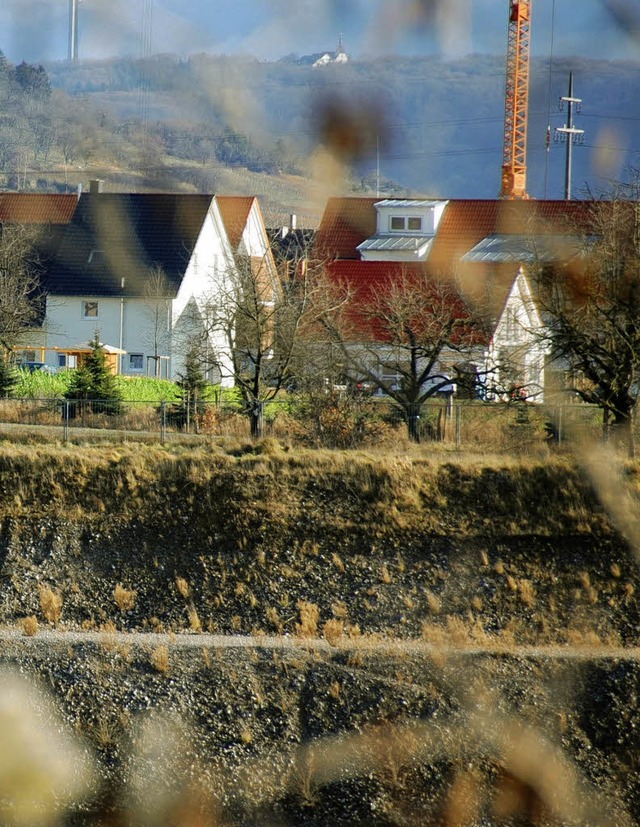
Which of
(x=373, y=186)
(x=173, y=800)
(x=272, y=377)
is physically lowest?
(x=173, y=800)

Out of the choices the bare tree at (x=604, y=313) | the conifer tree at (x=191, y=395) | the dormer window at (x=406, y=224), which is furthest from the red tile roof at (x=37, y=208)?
the bare tree at (x=604, y=313)

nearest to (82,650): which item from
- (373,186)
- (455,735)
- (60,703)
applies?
(60,703)

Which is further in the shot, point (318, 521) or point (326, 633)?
point (318, 521)

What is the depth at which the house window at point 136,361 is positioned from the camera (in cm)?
2352

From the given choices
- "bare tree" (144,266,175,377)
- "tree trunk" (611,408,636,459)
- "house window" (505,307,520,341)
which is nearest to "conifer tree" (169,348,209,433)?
"bare tree" (144,266,175,377)

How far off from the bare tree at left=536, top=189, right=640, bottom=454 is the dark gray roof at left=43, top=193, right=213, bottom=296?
14.4 feet

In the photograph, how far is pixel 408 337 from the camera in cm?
1638

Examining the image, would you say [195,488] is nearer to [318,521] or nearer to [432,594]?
[318,521]

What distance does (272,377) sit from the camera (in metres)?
16.2

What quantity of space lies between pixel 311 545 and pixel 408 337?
18.4 ft

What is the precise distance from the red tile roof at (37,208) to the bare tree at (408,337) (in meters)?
11.8

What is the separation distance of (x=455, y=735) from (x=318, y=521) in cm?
453

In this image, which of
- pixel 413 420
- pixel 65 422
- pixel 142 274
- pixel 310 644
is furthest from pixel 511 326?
pixel 142 274

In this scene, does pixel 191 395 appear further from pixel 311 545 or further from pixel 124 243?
pixel 311 545
